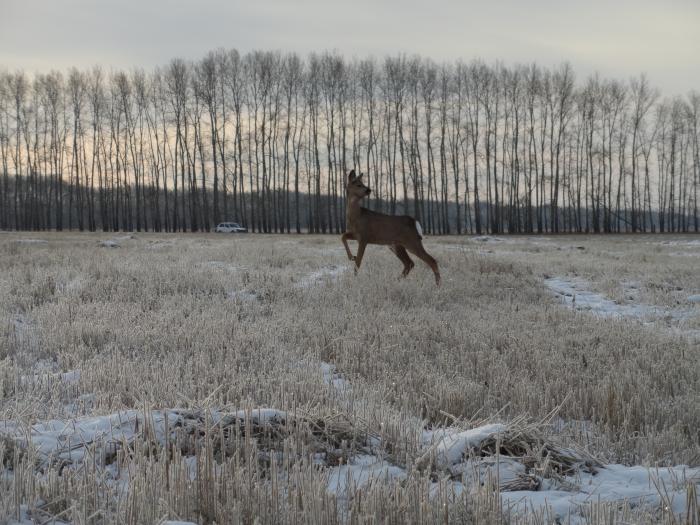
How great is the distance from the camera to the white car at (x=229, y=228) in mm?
47966

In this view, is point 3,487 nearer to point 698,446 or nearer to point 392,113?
point 698,446

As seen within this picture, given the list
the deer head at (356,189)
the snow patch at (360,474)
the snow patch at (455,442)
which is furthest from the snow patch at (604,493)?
the deer head at (356,189)

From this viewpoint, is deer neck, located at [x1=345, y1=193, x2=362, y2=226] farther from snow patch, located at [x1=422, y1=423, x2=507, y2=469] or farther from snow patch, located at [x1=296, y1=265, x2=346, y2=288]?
Answer: snow patch, located at [x1=422, y1=423, x2=507, y2=469]

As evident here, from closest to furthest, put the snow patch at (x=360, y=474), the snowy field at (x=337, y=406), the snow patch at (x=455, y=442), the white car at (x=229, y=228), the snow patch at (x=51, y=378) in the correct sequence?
the snowy field at (x=337, y=406) < the snow patch at (x=360, y=474) < the snow patch at (x=455, y=442) < the snow patch at (x=51, y=378) < the white car at (x=229, y=228)

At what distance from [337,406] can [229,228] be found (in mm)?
46596

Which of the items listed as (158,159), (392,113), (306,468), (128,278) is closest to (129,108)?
(158,159)

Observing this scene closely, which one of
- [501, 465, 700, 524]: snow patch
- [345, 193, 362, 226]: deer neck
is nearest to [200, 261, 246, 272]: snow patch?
[345, 193, 362, 226]: deer neck

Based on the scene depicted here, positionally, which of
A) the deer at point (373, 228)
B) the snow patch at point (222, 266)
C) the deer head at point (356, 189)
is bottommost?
the snow patch at point (222, 266)

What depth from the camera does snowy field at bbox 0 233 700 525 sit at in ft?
6.75

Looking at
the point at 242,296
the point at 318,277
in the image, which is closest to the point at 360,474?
Answer: the point at 242,296

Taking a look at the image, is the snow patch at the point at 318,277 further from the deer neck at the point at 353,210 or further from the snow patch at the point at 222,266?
the snow patch at the point at 222,266

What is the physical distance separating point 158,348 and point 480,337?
3381 mm

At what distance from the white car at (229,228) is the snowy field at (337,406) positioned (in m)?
39.0

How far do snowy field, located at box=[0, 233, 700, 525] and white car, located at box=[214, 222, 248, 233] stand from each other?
39.0 meters
